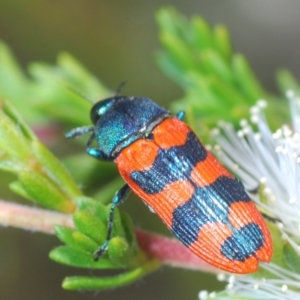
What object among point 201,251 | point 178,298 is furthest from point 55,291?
point 201,251

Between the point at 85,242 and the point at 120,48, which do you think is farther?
the point at 120,48

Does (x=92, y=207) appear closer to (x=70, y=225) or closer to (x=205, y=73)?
(x=70, y=225)

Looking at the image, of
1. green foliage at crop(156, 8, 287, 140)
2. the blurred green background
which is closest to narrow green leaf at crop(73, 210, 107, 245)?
green foliage at crop(156, 8, 287, 140)

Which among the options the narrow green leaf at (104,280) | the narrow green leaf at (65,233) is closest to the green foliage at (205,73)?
the narrow green leaf at (104,280)

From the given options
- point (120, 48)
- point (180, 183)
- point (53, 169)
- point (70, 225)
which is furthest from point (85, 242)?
point (120, 48)

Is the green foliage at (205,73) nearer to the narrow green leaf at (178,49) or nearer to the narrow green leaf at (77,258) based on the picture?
the narrow green leaf at (178,49)

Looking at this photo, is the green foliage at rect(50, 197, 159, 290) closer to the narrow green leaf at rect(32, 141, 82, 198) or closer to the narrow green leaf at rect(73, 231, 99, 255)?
the narrow green leaf at rect(73, 231, 99, 255)

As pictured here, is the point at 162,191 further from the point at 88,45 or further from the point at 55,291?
the point at 88,45

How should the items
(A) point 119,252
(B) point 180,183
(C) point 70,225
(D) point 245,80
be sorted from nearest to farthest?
1. (A) point 119,252
2. (C) point 70,225
3. (B) point 180,183
4. (D) point 245,80
